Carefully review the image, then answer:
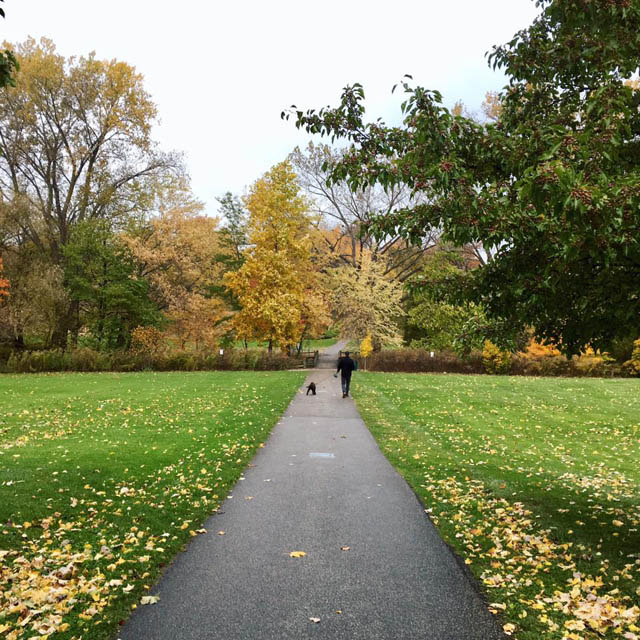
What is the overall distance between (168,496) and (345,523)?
2.48 meters

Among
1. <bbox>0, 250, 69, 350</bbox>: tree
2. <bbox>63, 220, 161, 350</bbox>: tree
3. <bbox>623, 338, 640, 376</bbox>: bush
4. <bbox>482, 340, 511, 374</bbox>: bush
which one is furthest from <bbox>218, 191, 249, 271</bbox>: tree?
<bbox>623, 338, 640, 376</bbox>: bush

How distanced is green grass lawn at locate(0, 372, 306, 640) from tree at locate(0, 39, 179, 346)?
56.8 feet

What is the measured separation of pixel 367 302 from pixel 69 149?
20.8 meters

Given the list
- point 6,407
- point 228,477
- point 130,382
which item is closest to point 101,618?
point 228,477

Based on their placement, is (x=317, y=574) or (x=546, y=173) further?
(x=317, y=574)

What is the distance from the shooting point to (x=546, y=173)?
273 centimetres

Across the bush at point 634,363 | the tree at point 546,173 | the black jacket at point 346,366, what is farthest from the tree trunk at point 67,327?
the bush at point 634,363

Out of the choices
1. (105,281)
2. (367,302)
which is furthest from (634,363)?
(105,281)

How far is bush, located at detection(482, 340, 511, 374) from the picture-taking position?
90.9 ft

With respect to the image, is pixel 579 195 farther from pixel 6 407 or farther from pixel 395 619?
pixel 6 407

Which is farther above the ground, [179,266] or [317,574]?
[179,266]

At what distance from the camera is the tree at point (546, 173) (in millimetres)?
3068

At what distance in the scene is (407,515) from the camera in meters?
5.66

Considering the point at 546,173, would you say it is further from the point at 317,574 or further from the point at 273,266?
the point at 273,266
